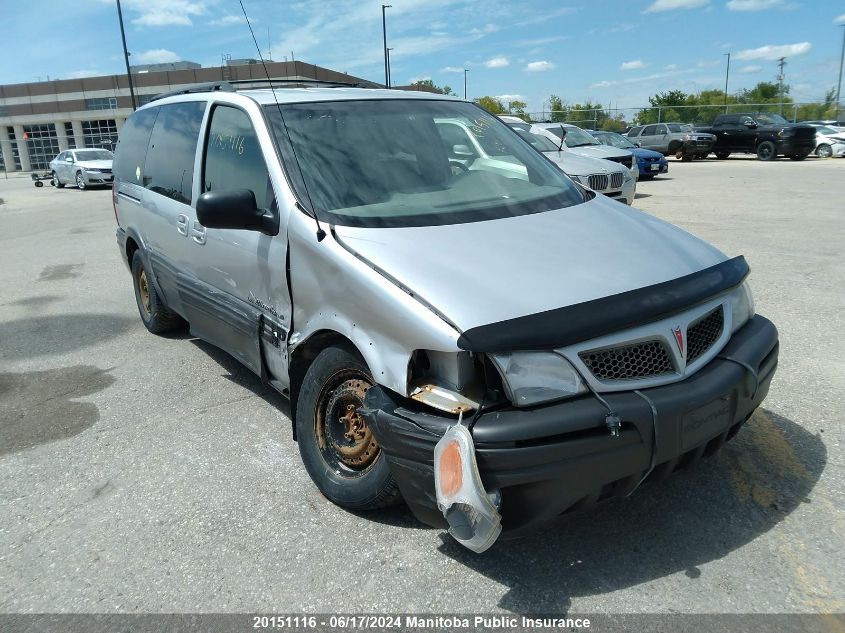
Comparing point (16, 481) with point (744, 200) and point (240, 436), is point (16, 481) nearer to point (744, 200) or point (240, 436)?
point (240, 436)

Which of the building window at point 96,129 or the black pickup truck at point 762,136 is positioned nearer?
the black pickup truck at point 762,136

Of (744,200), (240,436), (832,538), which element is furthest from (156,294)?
(744,200)

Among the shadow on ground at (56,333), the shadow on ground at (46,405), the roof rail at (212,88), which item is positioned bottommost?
the shadow on ground at (56,333)

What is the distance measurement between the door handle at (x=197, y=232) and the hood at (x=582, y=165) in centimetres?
743

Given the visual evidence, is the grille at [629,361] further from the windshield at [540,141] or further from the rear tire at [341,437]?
the windshield at [540,141]

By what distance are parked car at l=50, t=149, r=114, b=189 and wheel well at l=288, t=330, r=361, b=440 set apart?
2582 cm

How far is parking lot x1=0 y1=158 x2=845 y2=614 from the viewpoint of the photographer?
260cm

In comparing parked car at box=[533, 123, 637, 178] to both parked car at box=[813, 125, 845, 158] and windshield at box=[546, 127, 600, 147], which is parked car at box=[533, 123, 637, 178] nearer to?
windshield at box=[546, 127, 600, 147]

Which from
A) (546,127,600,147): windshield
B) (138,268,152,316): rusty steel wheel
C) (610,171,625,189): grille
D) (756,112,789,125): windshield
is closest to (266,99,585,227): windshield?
(138,268,152,316): rusty steel wheel

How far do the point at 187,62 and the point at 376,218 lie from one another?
60.4m

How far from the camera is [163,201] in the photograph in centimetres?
488

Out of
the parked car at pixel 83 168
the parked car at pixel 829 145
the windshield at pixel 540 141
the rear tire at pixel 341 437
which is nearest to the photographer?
the rear tire at pixel 341 437

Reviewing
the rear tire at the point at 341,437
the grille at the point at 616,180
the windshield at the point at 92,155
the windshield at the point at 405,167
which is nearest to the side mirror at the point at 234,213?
the windshield at the point at 405,167

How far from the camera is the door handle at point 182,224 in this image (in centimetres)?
445
